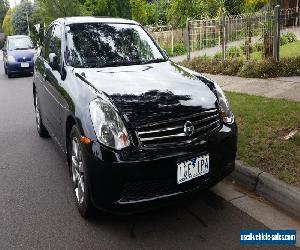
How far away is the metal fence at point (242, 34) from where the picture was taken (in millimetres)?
10227

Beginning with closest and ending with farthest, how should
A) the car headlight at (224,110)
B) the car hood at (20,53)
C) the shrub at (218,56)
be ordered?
the car headlight at (224,110)
the shrub at (218,56)
the car hood at (20,53)

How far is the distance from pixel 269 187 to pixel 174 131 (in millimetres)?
1259

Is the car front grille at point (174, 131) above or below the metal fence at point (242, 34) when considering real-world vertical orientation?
below

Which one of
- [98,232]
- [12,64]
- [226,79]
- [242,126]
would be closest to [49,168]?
[98,232]

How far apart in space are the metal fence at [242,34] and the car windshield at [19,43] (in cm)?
763

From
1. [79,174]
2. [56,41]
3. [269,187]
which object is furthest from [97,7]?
[269,187]

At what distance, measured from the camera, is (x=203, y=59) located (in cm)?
1228

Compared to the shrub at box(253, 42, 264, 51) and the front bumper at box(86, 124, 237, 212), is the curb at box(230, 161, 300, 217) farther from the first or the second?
the shrub at box(253, 42, 264, 51)

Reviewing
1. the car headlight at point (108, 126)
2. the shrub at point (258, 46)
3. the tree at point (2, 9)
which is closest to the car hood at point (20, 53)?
the shrub at point (258, 46)

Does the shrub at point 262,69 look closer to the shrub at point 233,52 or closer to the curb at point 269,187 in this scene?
the shrub at point 233,52

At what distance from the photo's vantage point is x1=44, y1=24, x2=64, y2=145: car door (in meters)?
4.57

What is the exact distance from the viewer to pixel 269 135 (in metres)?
5.22

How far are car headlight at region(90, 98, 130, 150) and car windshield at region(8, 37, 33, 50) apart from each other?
15096mm

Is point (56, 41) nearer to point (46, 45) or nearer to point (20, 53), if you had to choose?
point (46, 45)
